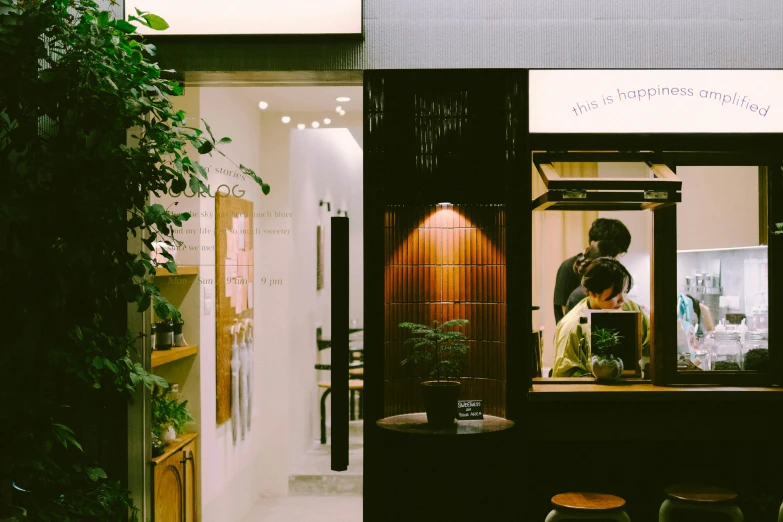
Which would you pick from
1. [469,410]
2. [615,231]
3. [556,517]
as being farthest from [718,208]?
[556,517]

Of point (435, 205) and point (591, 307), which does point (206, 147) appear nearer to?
point (435, 205)

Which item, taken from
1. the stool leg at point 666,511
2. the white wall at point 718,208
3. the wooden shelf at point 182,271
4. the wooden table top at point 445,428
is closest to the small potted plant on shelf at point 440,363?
the wooden table top at point 445,428

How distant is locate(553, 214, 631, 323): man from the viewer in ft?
13.8

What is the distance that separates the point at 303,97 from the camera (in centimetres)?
423

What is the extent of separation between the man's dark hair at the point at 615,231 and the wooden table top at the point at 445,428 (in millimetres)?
1289

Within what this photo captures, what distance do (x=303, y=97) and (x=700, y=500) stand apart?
10.3ft

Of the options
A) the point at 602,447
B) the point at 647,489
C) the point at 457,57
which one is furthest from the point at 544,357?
the point at 457,57

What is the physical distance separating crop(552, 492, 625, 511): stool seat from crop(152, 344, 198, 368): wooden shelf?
2301 millimetres

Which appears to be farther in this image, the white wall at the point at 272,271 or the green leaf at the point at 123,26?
the white wall at the point at 272,271

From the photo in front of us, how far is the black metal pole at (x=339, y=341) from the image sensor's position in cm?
376

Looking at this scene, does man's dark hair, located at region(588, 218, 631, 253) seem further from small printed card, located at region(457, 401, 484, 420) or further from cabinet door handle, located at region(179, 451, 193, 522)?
cabinet door handle, located at region(179, 451, 193, 522)

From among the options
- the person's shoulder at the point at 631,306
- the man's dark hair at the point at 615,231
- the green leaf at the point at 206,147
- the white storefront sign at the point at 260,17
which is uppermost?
the white storefront sign at the point at 260,17

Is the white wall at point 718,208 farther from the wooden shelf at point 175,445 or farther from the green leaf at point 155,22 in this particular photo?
the wooden shelf at point 175,445

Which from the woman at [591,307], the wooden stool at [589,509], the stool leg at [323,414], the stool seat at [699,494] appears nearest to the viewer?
the wooden stool at [589,509]
